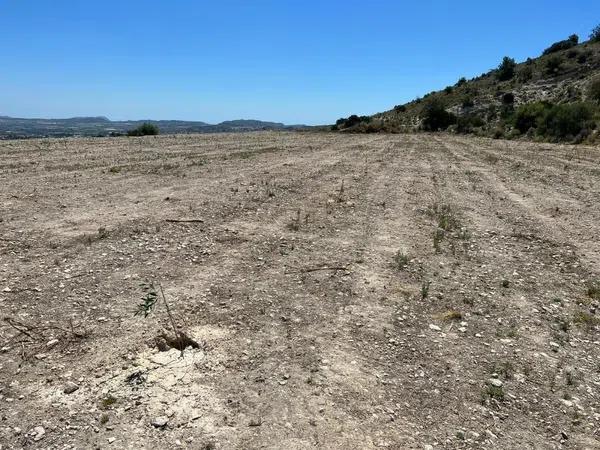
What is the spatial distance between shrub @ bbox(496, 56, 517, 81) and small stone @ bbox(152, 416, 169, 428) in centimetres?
8802

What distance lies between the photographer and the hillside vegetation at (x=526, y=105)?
40.4 m

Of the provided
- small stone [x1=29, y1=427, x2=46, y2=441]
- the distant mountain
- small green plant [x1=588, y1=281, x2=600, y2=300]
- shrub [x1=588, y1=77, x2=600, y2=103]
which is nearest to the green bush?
shrub [x1=588, y1=77, x2=600, y2=103]

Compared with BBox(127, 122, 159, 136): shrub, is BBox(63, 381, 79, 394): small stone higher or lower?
higher

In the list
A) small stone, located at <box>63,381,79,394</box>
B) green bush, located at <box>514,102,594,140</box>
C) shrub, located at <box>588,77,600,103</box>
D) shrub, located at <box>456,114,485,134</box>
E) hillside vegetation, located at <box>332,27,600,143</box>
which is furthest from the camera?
shrub, located at <box>456,114,485,134</box>

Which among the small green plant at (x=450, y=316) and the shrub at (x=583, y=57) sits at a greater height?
the shrub at (x=583, y=57)

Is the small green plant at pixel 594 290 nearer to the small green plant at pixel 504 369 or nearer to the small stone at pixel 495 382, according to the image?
the small green plant at pixel 504 369

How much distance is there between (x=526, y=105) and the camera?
5069cm

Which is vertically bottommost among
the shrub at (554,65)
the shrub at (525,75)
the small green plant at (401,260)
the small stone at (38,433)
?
the small stone at (38,433)

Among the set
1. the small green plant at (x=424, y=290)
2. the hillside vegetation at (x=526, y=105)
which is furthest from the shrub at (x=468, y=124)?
the small green plant at (x=424, y=290)

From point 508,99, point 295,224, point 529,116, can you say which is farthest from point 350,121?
point 295,224

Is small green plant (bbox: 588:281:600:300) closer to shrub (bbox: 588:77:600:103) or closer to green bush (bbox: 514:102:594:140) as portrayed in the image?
green bush (bbox: 514:102:594:140)

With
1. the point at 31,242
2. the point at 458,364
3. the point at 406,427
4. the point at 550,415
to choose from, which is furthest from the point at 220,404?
the point at 31,242

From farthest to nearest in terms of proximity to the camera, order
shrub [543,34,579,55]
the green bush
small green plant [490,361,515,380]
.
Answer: shrub [543,34,579,55], the green bush, small green plant [490,361,515,380]

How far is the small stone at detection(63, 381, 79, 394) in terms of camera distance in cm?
510
